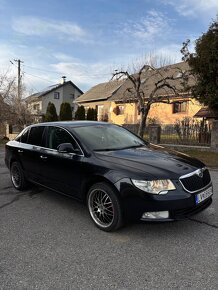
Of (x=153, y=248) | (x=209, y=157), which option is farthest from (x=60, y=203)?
(x=209, y=157)

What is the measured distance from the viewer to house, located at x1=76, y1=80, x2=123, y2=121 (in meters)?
33.9

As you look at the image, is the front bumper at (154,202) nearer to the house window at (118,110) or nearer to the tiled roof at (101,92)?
the house window at (118,110)

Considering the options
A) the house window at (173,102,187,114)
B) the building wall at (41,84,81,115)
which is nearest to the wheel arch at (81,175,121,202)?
the house window at (173,102,187,114)

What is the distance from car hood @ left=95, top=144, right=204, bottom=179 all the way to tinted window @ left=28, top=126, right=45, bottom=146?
5.60 ft

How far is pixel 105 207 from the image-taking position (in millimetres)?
4023

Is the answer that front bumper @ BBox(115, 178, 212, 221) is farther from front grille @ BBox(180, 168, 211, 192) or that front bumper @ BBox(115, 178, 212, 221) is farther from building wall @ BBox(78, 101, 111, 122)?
building wall @ BBox(78, 101, 111, 122)

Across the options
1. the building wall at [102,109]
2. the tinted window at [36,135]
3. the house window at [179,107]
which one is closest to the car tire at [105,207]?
the tinted window at [36,135]

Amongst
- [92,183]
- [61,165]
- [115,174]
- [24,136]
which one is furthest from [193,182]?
[24,136]

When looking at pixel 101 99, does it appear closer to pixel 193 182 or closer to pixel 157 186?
pixel 193 182

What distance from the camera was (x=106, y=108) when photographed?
3412 centimetres

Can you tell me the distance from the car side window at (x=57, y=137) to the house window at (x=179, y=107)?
2224 cm

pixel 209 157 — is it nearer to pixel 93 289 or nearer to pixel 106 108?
pixel 93 289

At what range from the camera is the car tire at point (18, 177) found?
605 centimetres

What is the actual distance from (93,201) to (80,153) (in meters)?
0.75
